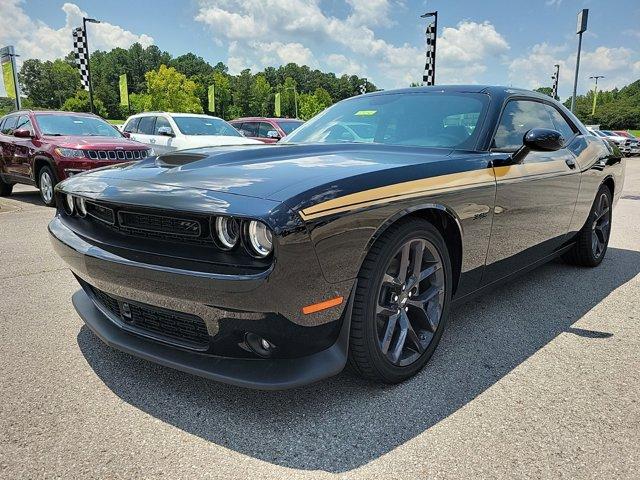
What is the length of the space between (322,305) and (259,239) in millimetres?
323

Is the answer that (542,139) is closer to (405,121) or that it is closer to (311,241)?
(405,121)

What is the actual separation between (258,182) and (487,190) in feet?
4.12

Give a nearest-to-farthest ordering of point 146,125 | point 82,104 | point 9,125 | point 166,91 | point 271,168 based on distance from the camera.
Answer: point 271,168, point 9,125, point 146,125, point 166,91, point 82,104

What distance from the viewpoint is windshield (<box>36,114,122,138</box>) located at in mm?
8180

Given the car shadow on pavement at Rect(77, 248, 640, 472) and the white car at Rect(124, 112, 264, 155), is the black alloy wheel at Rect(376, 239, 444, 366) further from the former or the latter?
the white car at Rect(124, 112, 264, 155)

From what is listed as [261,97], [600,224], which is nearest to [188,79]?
[261,97]

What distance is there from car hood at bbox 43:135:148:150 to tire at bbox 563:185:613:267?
249 inches

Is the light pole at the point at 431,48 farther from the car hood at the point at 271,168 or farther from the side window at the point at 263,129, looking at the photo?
the car hood at the point at 271,168

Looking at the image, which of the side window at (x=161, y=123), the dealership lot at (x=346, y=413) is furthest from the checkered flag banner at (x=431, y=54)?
the dealership lot at (x=346, y=413)

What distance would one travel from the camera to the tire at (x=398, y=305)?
1.99 meters

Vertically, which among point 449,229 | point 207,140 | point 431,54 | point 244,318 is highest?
point 431,54

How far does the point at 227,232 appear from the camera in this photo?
1834 mm

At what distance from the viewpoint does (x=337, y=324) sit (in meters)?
1.91

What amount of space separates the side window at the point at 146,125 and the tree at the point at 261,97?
7184cm
